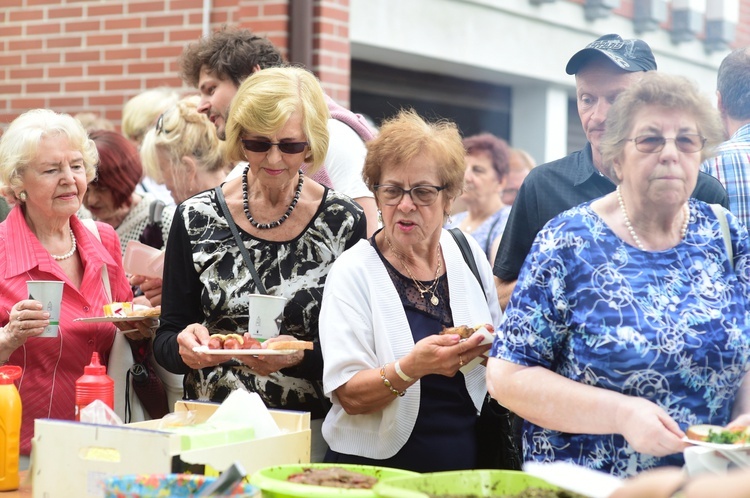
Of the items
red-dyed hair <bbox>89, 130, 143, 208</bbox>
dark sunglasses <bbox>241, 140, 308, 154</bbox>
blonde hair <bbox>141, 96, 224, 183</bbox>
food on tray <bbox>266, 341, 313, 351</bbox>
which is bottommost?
food on tray <bbox>266, 341, 313, 351</bbox>

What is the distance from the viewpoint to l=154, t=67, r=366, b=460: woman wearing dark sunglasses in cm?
337

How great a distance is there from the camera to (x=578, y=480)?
2.03m

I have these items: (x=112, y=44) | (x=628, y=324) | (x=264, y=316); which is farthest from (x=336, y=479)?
(x=112, y=44)

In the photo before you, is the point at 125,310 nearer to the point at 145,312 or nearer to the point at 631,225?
the point at 145,312

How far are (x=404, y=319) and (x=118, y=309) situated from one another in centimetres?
119

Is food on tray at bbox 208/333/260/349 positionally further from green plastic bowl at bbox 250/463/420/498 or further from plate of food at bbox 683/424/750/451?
plate of food at bbox 683/424/750/451

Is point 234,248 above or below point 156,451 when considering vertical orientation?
above

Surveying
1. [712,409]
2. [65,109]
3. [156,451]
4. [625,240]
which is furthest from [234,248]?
[65,109]

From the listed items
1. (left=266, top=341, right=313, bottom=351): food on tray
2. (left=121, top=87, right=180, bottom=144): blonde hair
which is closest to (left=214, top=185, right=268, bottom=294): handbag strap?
(left=266, top=341, right=313, bottom=351): food on tray

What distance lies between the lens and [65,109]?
767 centimetres

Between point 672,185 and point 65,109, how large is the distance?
19.6 ft

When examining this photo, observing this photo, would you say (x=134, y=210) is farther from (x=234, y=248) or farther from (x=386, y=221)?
(x=386, y=221)

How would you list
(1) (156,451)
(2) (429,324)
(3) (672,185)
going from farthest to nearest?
(2) (429,324)
(3) (672,185)
(1) (156,451)

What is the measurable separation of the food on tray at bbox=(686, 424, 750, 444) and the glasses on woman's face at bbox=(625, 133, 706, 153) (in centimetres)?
72
